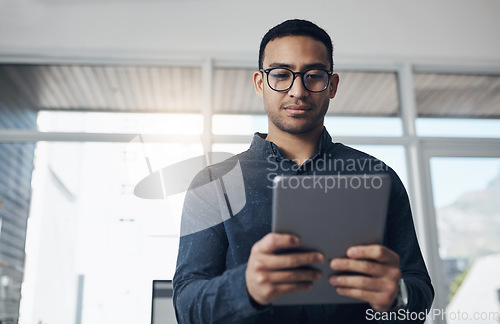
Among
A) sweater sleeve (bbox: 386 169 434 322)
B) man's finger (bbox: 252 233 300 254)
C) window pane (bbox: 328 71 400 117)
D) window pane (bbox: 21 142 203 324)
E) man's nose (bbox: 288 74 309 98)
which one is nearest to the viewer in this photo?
man's finger (bbox: 252 233 300 254)

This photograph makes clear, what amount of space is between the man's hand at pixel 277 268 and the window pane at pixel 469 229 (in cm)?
281

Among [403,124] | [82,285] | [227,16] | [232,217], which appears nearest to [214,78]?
[227,16]

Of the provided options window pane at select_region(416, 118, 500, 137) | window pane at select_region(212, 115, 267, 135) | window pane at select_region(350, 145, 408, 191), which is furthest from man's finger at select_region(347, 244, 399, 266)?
window pane at select_region(416, 118, 500, 137)

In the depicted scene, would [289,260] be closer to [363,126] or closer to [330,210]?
[330,210]

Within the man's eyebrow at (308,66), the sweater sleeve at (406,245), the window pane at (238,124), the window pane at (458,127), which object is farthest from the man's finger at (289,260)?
the window pane at (458,127)

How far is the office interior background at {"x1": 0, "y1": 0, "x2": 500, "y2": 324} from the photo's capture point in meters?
3.17

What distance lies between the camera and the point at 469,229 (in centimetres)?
336

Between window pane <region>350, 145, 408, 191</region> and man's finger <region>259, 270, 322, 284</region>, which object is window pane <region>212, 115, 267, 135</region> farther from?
man's finger <region>259, 270, 322, 284</region>

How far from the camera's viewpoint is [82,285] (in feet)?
10.2

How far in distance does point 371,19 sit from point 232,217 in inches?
116

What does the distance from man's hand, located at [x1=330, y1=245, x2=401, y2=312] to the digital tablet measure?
2 centimetres

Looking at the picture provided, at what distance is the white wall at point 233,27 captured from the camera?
3.39 metres

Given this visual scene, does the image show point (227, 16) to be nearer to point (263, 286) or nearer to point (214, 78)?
point (214, 78)

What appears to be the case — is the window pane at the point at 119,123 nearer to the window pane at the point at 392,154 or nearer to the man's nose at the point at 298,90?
the window pane at the point at 392,154
